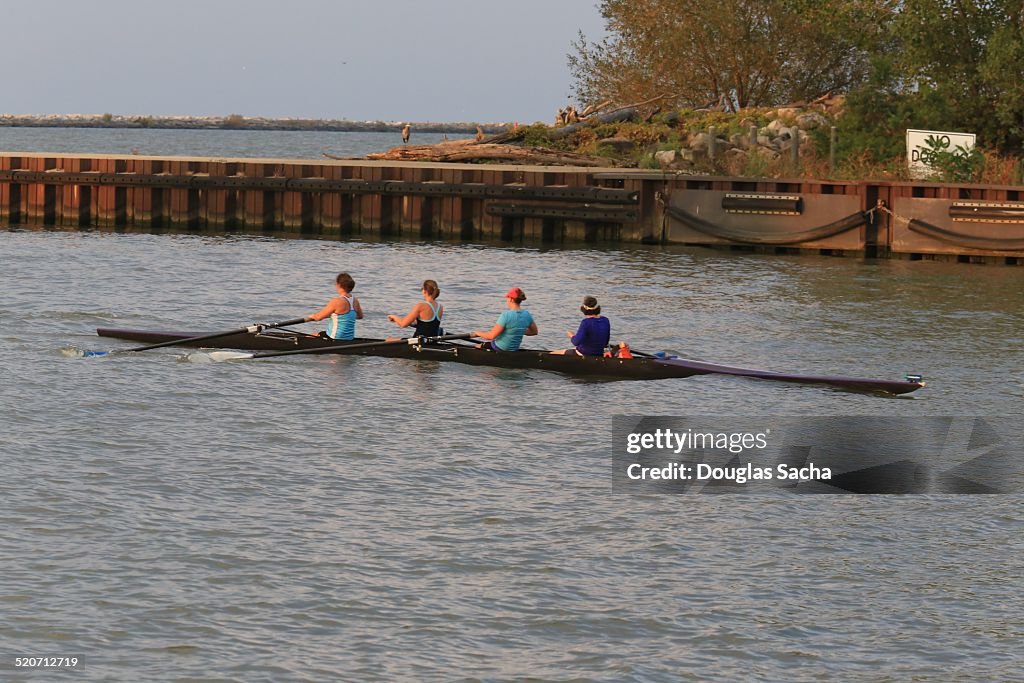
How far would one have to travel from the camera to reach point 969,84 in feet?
135

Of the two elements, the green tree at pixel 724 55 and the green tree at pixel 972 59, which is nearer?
the green tree at pixel 972 59

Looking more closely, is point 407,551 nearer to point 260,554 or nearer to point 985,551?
point 260,554

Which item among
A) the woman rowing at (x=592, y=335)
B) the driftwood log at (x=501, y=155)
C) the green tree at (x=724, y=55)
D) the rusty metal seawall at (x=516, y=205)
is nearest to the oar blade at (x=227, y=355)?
the woman rowing at (x=592, y=335)

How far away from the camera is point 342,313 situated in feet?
73.6

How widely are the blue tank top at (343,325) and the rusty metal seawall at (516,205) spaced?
17.6m

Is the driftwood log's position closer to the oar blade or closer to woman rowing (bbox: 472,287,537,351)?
the oar blade

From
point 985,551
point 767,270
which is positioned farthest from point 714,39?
point 985,551

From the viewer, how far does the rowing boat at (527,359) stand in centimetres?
2050

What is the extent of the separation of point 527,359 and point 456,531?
762 centimetres

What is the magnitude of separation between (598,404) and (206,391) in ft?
17.9

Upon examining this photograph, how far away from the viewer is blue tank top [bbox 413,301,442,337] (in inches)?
872

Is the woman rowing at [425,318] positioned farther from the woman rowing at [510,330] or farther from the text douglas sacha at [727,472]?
the text douglas sacha at [727,472]

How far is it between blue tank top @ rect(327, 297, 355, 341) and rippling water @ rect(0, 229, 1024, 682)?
0.53 metres

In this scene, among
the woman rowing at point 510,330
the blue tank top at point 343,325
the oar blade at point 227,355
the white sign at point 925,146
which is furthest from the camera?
the white sign at point 925,146
